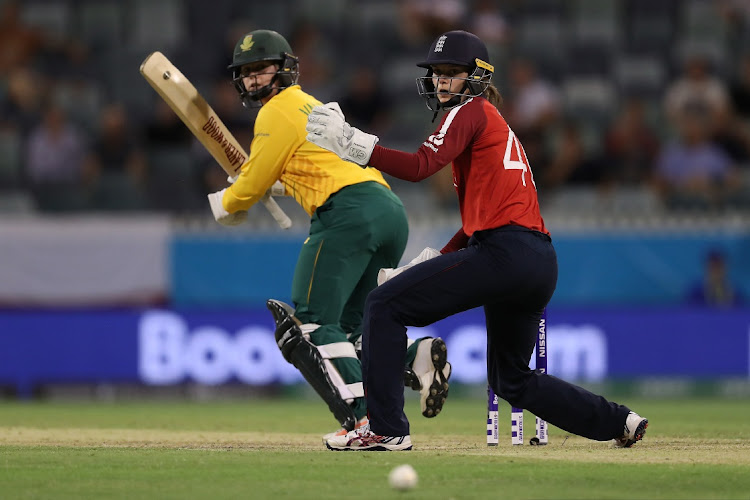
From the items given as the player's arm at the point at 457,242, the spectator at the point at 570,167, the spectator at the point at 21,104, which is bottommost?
the player's arm at the point at 457,242

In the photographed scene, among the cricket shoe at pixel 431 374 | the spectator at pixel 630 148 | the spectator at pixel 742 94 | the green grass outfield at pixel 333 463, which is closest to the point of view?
the green grass outfield at pixel 333 463

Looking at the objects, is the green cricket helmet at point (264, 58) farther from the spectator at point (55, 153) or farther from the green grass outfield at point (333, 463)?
the spectator at point (55, 153)

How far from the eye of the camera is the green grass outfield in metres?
5.18

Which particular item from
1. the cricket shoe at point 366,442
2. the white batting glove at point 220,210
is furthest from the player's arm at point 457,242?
the white batting glove at point 220,210

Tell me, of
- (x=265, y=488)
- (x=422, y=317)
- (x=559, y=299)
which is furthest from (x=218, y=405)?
(x=265, y=488)

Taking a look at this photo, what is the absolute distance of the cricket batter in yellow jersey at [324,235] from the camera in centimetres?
692

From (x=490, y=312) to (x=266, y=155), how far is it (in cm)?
153

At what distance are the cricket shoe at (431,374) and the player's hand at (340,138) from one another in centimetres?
119

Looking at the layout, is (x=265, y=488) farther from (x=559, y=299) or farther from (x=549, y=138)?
(x=549, y=138)

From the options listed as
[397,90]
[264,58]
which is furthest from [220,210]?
[397,90]

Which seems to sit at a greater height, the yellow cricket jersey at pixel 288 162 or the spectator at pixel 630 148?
the spectator at pixel 630 148

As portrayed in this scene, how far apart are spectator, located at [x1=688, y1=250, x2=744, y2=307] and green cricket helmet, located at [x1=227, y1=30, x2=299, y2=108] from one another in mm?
6386

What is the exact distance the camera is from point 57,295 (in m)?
12.6

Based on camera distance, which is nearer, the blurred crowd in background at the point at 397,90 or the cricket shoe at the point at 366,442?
the cricket shoe at the point at 366,442
